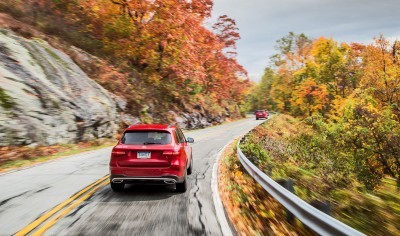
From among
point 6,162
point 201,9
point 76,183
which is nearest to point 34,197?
point 76,183

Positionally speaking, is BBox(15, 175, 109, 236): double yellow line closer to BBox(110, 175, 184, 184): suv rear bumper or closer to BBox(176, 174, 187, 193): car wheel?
BBox(110, 175, 184, 184): suv rear bumper

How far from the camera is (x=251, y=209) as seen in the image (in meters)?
6.75

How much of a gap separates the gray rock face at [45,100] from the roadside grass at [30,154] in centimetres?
35

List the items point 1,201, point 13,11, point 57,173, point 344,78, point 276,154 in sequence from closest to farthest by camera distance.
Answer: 1. point 1,201
2. point 57,173
3. point 276,154
4. point 13,11
5. point 344,78

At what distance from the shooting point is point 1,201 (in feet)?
22.5

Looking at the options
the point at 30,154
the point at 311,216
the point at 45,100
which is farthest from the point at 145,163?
the point at 45,100

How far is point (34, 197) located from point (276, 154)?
10672mm

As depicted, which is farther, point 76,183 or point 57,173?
point 57,173

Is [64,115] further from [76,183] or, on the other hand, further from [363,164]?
[363,164]

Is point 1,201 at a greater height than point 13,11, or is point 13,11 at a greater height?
point 13,11

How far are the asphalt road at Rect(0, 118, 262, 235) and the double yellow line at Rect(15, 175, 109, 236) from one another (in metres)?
0.10

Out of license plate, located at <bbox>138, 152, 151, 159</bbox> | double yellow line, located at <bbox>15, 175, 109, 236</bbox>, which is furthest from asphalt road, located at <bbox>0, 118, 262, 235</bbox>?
license plate, located at <bbox>138, 152, 151, 159</bbox>

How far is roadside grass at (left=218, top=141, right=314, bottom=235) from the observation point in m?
5.49

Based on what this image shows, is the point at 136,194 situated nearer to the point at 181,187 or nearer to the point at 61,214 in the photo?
the point at 181,187
